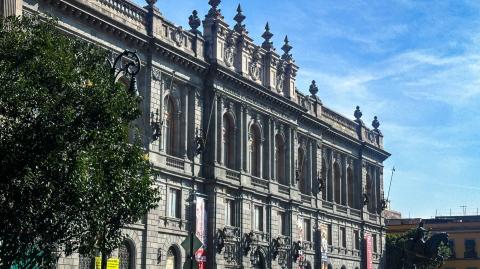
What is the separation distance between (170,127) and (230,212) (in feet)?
23.8

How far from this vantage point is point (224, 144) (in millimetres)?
53312

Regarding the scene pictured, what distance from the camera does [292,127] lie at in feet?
201

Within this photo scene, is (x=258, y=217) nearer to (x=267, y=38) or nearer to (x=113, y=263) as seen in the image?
(x=267, y=38)

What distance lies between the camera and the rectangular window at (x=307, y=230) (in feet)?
207

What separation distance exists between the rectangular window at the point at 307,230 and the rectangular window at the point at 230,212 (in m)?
11.7

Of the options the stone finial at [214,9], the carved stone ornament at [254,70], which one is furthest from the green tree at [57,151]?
the carved stone ornament at [254,70]

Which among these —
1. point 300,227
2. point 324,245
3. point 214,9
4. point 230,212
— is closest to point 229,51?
point 214,9

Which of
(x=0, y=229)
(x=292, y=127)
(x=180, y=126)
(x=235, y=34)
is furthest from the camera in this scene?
(x=292, y=127)

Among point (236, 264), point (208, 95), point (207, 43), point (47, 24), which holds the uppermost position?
point (207, 43)

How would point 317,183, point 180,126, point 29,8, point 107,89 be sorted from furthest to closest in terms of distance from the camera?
point 317,183 → point 180,126 → point 29,8 → point 107,89

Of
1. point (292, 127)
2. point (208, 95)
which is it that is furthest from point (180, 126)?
point (292, 127)

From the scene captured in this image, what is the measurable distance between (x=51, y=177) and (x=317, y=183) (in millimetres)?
43301

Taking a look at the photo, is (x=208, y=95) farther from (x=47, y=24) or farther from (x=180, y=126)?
(x=47, y=24)

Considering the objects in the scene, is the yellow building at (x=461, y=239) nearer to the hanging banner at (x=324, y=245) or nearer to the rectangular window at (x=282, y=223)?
the hanging banner at (x=324, y=245)
